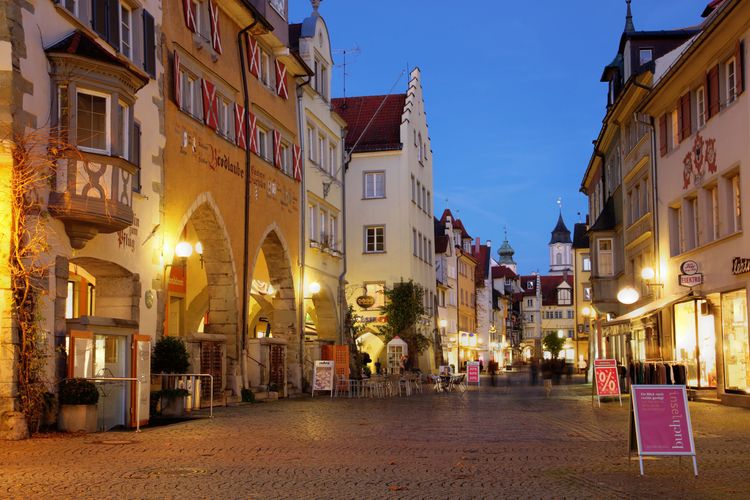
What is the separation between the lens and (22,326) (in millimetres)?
15844

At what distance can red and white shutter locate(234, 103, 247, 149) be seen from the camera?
2853 centimetres

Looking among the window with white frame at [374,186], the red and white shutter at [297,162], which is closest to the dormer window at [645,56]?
the red and white shutter at [297,162]

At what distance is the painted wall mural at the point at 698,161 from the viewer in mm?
25953

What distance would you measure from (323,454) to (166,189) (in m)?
10.6

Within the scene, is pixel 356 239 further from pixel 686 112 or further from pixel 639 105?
pixel 686 112

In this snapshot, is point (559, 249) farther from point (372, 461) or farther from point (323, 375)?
point (372, 461)

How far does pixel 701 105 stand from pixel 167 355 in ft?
51.0

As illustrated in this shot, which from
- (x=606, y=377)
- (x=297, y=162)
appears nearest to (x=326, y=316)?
(x=297, y=162)

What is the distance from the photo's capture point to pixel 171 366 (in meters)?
21.7

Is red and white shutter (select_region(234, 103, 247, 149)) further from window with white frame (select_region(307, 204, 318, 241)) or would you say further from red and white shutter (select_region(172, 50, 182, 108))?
window with white frame (select_region(307, 204, 318, 241))

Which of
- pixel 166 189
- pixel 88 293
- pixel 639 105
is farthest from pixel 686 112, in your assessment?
pixel 88 293

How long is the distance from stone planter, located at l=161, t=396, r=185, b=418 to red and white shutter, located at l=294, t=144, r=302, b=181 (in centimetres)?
1450

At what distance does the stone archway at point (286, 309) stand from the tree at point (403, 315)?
14.6 m

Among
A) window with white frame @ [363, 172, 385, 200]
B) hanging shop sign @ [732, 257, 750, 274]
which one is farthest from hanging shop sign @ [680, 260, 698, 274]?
window with white frame @ [363, 172, 385, 200]
